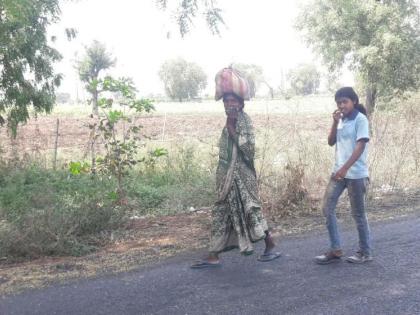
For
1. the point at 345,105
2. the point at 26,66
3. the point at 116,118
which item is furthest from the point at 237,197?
the point at 26,66

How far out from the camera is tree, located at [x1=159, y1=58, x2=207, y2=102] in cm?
9012

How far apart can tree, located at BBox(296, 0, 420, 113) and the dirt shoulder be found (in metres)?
9.02

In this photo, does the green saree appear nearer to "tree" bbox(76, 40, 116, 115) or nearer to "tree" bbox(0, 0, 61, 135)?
"tree" bbox(0, 0, 61, 135)

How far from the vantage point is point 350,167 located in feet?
14.6

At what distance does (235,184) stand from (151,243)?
1.66 metres

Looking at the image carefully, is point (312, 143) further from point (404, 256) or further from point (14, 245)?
point (14, 245)

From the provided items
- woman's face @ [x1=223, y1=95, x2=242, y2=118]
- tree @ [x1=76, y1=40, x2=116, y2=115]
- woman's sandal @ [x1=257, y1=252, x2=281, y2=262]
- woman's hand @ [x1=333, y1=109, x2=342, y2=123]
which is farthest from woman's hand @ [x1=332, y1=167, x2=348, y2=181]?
tree @ [x1=76, y1=40, x2=116, y2=115]

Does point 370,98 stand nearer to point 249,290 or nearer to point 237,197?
point 237,197

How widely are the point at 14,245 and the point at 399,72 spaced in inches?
577

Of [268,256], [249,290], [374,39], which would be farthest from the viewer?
[374,39]

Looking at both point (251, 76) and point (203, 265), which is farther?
point (251, 76)

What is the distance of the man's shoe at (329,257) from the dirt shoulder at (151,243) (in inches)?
44.5

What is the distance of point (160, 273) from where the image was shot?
4504mm

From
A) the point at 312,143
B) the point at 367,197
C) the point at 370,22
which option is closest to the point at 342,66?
the point at 370,22
